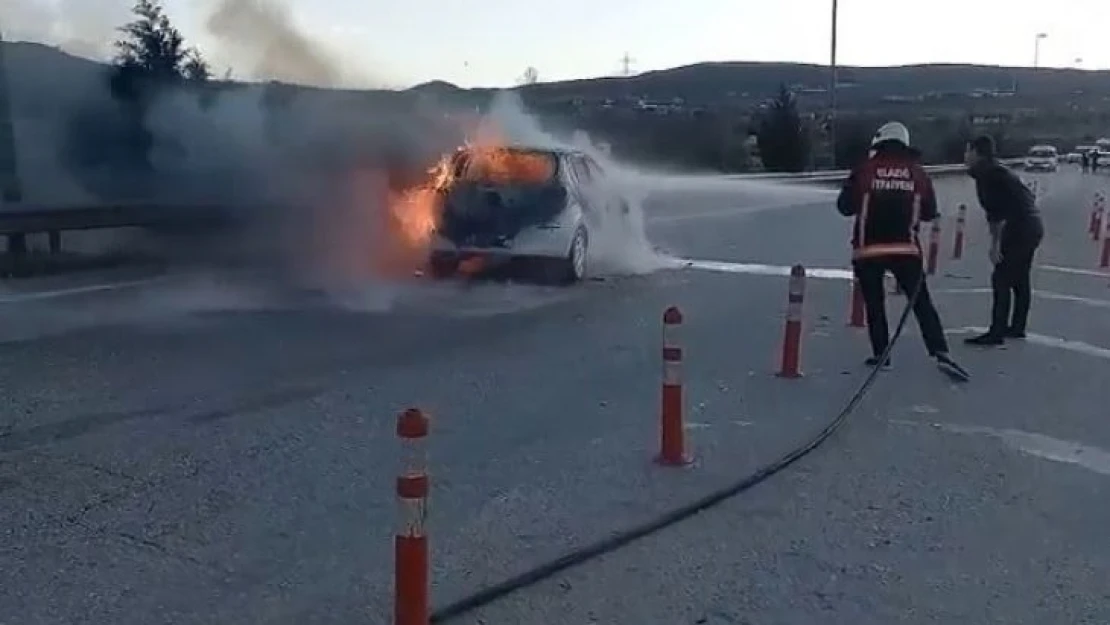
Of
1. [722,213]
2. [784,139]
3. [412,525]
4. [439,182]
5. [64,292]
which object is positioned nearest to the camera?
[412,525]

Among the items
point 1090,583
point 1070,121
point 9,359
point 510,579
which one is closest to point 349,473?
point 510,579

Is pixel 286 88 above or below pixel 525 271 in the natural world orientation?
above

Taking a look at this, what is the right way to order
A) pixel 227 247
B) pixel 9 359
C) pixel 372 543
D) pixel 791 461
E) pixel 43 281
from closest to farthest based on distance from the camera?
pixel 372 543 < pixel 791 461 < pixel 9 359 < pixel 43 281 < pixel 227 247

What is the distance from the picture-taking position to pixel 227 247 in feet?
57.1

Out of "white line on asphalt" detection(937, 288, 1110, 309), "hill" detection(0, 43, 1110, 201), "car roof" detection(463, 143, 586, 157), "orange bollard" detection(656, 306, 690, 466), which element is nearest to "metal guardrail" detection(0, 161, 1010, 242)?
"hill" detection(0, 43, 1110, 201)

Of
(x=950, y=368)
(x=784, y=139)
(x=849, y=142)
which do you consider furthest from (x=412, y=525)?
(x=849, y=142)

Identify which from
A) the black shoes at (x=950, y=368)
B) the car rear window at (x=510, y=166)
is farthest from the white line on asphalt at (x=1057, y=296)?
the black shoes at (x=950, y=368)

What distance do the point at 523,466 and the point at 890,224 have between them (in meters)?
4.42

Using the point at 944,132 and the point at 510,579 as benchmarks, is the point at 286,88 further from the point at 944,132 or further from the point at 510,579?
the point at 944,132

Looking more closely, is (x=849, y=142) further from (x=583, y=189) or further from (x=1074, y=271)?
(x=583, y=189)

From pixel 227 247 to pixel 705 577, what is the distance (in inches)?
520

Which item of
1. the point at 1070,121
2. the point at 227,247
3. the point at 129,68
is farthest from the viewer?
the point at 1070,121

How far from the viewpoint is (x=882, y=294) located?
10.3 metres

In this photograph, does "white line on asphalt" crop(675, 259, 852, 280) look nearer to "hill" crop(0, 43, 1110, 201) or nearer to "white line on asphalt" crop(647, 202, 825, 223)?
"hill" crop(0, 43, 1110, 201)
